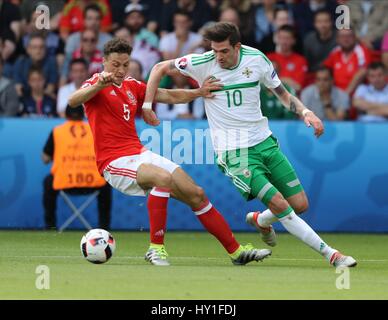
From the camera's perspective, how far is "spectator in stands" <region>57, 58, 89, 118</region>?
18219mm

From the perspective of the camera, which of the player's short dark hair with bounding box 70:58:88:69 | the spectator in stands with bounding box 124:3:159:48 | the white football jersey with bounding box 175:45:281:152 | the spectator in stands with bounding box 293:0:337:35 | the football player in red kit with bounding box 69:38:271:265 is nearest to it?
the football player in red kit with bounding box 69:38:271:265

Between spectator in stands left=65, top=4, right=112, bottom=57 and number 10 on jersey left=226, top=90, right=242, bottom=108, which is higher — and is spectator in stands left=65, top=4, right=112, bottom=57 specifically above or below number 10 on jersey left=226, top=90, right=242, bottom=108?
above

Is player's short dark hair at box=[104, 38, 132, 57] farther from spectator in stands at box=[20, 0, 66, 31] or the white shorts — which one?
spectator in stands at box=[20, 0, 66, 31]

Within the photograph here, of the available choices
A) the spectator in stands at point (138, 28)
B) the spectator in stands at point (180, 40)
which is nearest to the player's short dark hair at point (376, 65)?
the spectator in stands at point (180, 40)

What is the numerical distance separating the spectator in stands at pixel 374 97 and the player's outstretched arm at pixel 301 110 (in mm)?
5972

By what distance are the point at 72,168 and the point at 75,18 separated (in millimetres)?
3845

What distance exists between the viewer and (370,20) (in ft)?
63.2

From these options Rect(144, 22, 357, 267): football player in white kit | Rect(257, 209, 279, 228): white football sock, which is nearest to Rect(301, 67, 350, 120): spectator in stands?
Rect(257, 209, 279, 228): white football sock

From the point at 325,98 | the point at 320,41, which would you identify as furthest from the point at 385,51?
the point at 325,98

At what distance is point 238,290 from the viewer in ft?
30.5

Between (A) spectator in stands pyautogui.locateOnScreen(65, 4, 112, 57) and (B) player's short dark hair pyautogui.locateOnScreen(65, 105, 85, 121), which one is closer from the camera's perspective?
(B) player's short dark hair pyautogui.locateOnScreen(65, 105, 85, 121)

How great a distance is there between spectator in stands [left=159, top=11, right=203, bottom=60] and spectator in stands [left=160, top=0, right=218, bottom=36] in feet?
0.68

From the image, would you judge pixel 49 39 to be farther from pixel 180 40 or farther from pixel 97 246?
pixel 97 246
